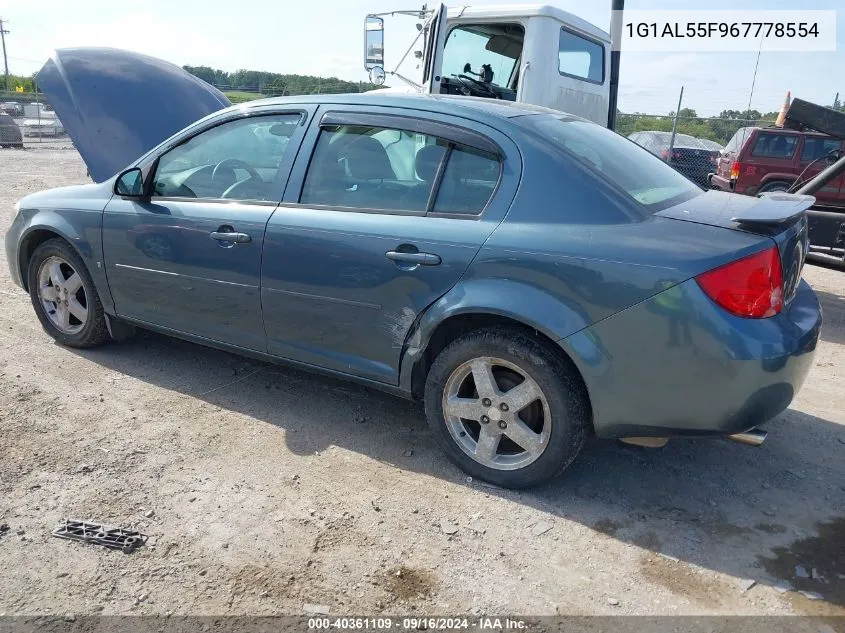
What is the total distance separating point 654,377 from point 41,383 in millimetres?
3532

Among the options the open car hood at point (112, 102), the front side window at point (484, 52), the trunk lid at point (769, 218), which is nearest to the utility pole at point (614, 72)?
the front side window at point (484, 52)

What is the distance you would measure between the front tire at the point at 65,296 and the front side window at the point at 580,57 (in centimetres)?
492

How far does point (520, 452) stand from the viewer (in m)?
3.19

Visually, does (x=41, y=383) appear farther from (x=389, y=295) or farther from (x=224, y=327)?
(x=389, y=295)

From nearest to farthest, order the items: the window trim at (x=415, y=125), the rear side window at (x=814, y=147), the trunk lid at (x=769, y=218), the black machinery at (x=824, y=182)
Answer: the trunk lid at (x=769, y=218)
the window trim at (x=415, y=125)
the black machinery at (x=824, y=182)
the rear side window at (x=814, y=147)

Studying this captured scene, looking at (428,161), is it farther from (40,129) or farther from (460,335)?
(40,129)

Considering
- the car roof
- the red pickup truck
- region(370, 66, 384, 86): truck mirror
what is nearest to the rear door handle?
the car roof

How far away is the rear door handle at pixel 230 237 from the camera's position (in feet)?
11.8

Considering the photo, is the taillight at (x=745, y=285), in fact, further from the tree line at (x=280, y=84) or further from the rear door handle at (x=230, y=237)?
the tree line at (x=280, y=84)

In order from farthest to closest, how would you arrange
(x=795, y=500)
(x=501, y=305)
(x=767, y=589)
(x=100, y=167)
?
(x=100, y=167), (x=795, y=500), (x=501, y=305), (x=767, y=589)

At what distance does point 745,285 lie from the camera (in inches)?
103

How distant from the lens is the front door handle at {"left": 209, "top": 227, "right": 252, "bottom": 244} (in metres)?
3.61

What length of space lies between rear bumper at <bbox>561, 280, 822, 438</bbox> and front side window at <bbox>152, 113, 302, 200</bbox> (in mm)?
1958

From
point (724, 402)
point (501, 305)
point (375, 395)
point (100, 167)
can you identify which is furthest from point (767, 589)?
point (100, 167)
